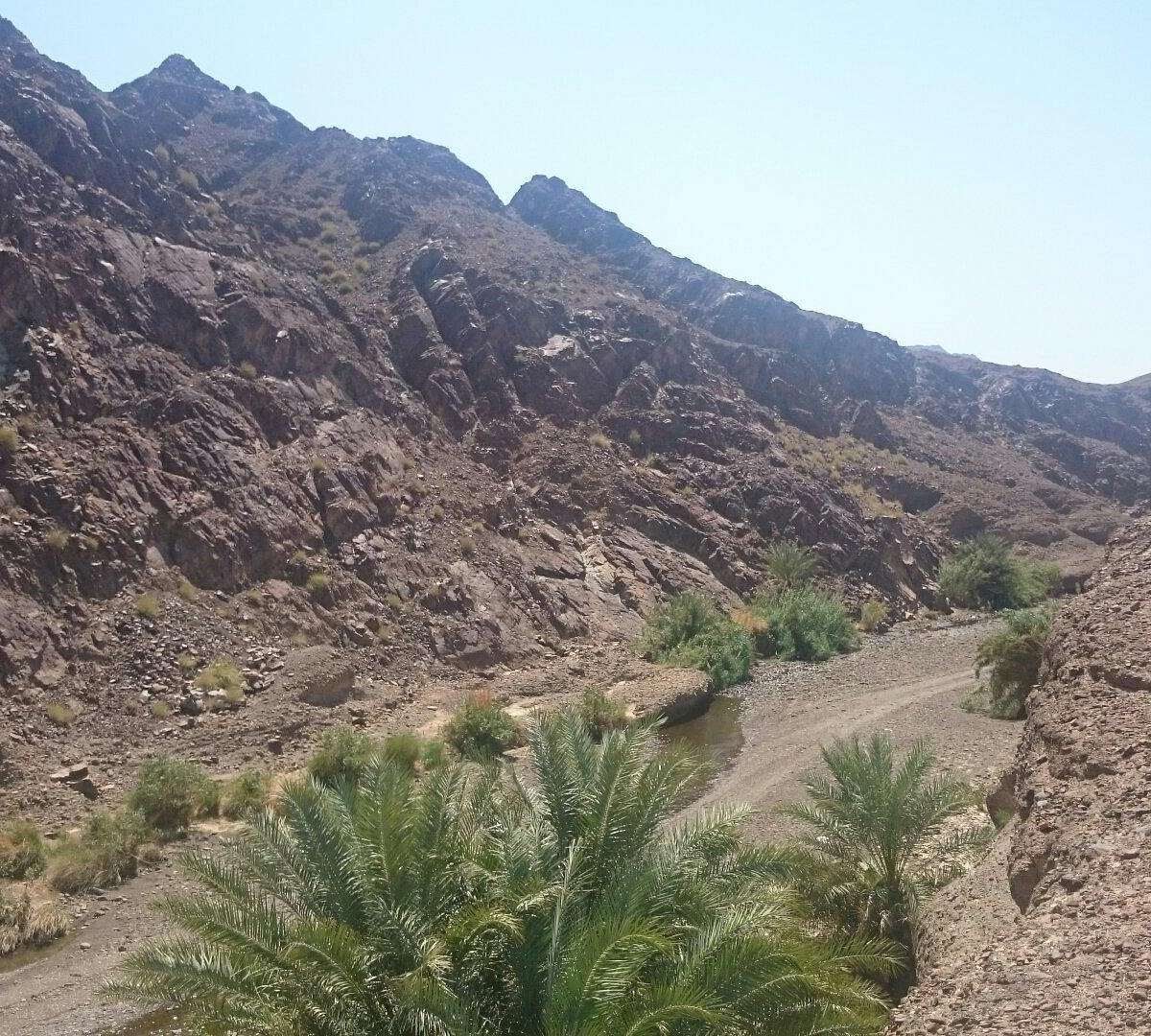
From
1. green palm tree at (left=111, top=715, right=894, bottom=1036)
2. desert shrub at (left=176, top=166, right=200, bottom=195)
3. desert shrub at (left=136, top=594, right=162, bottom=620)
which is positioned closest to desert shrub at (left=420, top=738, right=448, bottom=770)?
desert shrub at (left=136, top=594, right=162, bottom=620)

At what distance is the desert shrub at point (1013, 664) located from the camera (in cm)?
1845

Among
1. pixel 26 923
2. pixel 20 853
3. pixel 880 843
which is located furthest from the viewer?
pixel 20 853

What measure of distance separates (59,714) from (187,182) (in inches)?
1203

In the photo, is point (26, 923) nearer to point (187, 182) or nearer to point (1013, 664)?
point (1013, 664)

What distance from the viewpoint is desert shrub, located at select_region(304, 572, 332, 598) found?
2217cm

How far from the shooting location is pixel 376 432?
30.1 meters

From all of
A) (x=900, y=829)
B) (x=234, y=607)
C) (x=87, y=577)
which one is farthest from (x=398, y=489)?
(x=900, y=829)

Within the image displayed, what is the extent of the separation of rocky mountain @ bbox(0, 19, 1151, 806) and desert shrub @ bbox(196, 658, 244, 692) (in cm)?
50

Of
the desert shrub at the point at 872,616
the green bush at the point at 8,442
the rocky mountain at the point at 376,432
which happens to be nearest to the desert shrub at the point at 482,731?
the rocky mountain at the point at 376,432

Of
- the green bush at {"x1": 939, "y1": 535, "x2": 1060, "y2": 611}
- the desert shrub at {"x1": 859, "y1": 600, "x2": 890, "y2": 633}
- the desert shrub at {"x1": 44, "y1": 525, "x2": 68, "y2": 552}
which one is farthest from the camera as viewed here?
the green bush at {"x1": 939, "y1": 535, "x2": 1060, "y2": 611}

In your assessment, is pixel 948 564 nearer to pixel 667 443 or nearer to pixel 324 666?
pixel 667 443

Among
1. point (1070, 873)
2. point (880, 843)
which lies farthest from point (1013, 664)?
point (1070, 873)

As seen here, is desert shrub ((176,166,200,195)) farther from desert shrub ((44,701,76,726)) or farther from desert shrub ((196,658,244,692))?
desert shrub ((44,701,76,726))

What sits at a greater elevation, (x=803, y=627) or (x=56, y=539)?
(x=56, y=539)
